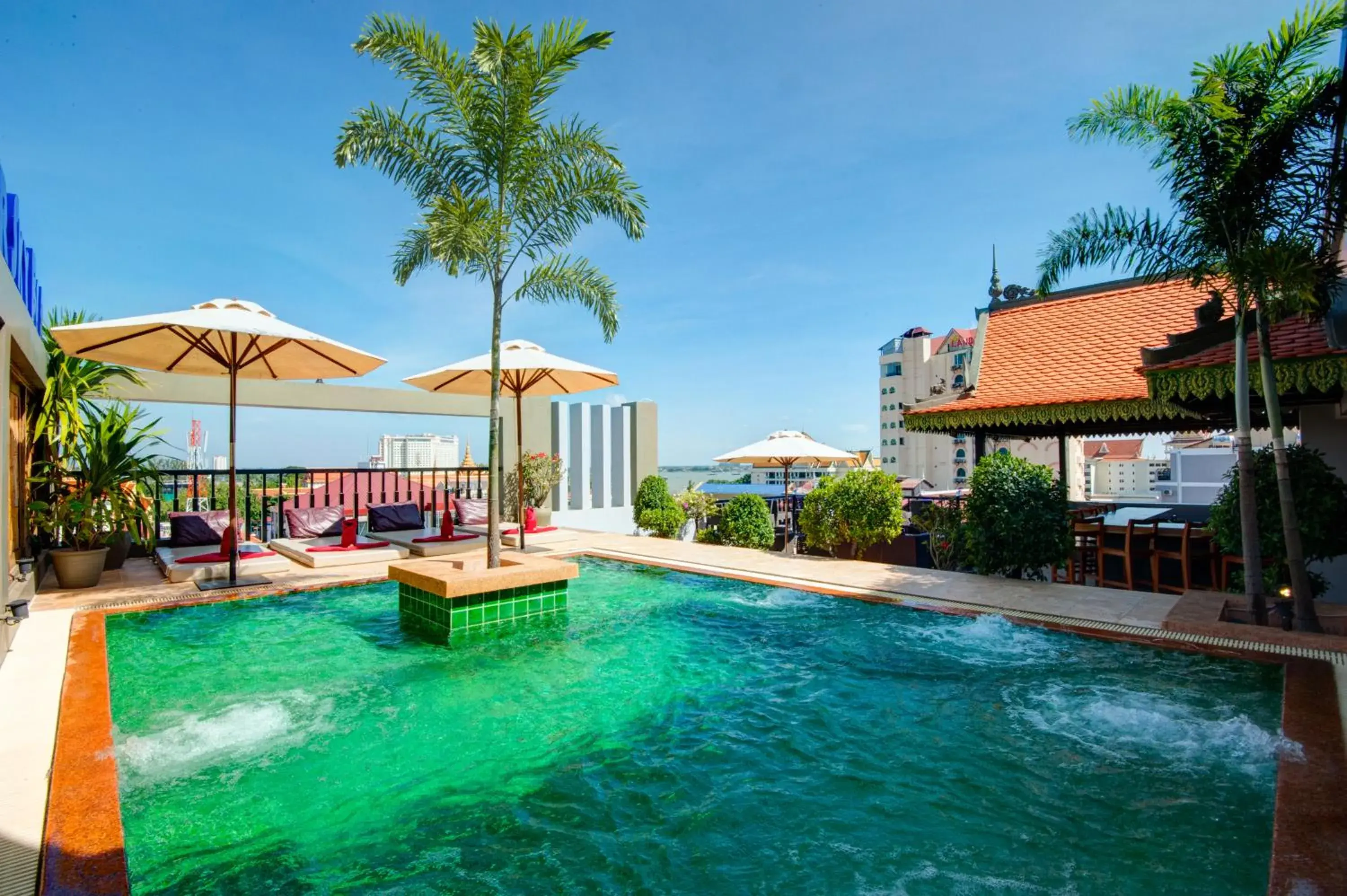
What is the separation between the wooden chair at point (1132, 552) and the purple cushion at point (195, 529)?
11167 mm

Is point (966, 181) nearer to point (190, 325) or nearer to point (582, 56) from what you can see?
point (582, 56)

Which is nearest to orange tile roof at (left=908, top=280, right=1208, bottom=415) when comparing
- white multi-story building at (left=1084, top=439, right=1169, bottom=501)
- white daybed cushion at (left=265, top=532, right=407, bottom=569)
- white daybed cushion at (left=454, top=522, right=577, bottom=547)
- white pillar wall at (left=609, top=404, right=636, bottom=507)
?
white daybed cushion at (left=454, top=522, right=577, bottom=547)

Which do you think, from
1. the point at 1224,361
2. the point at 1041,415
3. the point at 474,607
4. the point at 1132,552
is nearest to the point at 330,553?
the point at 474,607

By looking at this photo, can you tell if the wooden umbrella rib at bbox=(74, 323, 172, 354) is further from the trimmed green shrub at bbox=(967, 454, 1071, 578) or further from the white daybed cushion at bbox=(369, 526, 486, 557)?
the trimmed green shrub at bbox=(967, 454, 1071, 578)

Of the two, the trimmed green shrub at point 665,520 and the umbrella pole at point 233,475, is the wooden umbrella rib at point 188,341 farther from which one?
the trimmed green shrub at point 665,520

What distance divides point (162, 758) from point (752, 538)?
8.46m

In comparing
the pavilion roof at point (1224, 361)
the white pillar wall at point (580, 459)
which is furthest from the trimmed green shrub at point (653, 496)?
the pavilion roof at point (1224, 361)

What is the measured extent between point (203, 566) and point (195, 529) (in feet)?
5.53

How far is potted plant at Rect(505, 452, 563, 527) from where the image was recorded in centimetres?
1387

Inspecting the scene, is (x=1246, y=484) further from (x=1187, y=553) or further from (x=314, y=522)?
(x=314, y=522)

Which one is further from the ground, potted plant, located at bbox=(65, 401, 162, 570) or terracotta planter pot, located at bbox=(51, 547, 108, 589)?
potted plant, located at bbox=(65, 401, 162, 570)

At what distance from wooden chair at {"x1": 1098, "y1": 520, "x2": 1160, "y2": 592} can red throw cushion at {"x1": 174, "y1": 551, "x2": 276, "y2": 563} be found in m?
10.2

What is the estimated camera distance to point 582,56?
6168 millimetres

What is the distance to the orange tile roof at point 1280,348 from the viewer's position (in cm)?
572
